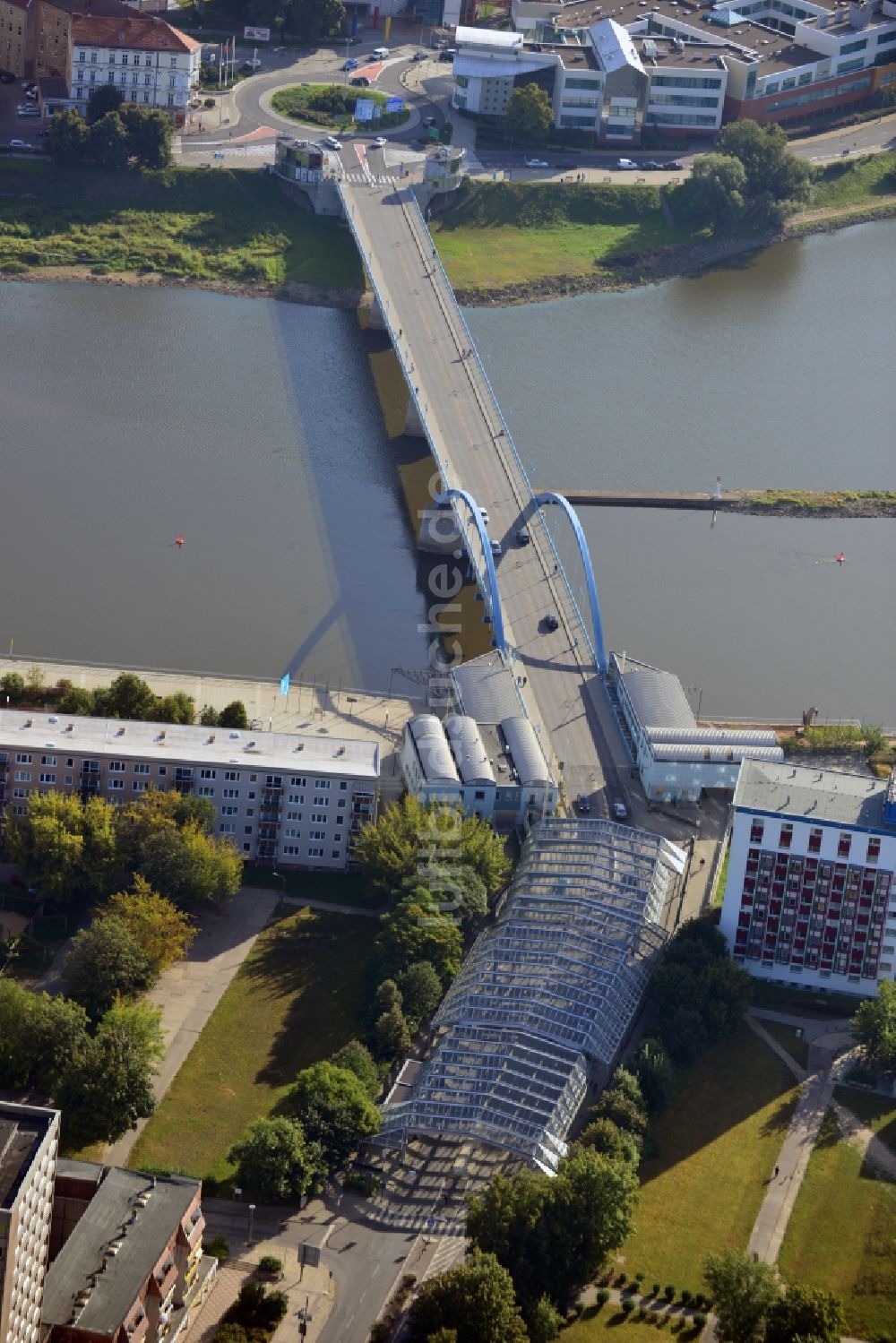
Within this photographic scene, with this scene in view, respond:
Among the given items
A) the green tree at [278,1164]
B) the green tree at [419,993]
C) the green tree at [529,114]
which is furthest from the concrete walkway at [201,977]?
the green tree at [529,114]

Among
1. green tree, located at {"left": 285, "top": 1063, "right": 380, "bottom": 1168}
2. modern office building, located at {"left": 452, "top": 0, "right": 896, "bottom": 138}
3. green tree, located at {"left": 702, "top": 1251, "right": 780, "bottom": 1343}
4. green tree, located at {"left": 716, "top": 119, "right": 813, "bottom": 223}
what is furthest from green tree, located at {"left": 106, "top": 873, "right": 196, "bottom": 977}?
modern office building, located at {"left": 452, "top": 0, "right": 896, "bottom": 138}

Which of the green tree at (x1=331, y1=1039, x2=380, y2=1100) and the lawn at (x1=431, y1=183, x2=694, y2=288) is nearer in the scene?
the green tree at (x1=331, y1=1039, x2=380, y2=1100)

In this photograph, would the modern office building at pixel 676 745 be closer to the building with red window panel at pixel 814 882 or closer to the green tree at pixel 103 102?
the building with red window panel at pixel 814 882

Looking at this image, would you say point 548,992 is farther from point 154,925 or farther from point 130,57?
point 130,57

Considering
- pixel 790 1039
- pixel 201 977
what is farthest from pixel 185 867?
pixel 790 1039

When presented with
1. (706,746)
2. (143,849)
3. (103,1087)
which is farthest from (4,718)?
(706,746)

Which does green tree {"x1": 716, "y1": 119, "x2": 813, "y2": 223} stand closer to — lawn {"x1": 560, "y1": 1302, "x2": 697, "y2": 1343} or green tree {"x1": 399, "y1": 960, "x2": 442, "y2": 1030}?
green tree {"x1": 399, "y1": 960, "x2": 442, "y2": 1030}
